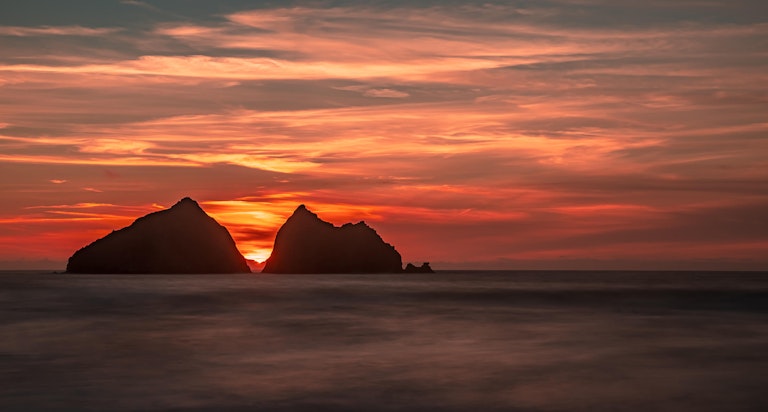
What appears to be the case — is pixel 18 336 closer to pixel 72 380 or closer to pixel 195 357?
pixel 195 357

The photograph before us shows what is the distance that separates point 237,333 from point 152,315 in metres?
19.1

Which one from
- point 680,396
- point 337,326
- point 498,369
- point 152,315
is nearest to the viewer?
point 680,396

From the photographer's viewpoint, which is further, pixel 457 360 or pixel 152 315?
pixel 152 315

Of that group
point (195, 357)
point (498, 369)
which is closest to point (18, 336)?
point (195, 357)

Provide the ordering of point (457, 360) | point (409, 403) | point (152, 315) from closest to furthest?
point (409, 403) → point (457, 360) → point (152, 315)

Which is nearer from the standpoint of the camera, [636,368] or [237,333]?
[636,368]

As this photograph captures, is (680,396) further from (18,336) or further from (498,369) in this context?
(18,336)

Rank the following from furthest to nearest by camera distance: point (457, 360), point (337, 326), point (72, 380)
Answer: point (337, 326)
point (457, 360)
point (72, 380)

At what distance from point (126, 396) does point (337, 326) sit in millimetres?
30422

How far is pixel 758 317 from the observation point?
67.1 meters

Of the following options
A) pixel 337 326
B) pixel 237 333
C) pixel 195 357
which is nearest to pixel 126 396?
pixel 195 357

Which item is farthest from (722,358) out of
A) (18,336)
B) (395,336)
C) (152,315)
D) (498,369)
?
(152,315)

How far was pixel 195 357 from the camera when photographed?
111ft


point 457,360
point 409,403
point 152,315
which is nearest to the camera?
point 409,403
